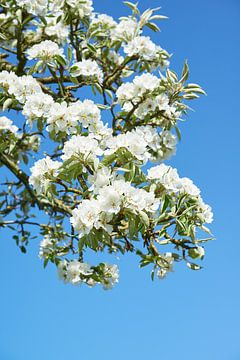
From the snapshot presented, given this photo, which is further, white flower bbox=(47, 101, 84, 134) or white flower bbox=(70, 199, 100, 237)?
white flower bbox=(47, 101, 84, 134)

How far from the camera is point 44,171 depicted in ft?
8.81

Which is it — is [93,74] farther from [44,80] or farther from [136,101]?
[44,80]

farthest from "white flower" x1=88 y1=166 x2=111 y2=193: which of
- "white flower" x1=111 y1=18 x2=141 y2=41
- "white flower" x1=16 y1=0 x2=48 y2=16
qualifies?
"white flower" x1=111 y1=18 x2=141 y2=41

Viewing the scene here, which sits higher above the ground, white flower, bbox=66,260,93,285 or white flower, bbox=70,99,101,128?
white flower, bbox=70,99,101,128

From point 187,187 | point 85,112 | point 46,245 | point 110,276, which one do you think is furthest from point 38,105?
point 46,245

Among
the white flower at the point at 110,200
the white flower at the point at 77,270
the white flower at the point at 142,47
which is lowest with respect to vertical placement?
the white flower at the point at 110,200

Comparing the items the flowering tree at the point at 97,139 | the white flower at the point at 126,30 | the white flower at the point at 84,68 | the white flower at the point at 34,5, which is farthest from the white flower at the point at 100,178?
the white flower at the point at 126,30

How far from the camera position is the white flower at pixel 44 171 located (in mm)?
2669

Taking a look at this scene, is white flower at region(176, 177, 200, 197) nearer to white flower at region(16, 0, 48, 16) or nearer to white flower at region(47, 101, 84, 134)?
white flower at region(47, 101, 84, 134)

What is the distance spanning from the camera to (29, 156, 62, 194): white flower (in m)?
2.67

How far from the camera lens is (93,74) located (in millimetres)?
3689

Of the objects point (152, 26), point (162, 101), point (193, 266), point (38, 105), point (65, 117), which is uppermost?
point (152, 26)

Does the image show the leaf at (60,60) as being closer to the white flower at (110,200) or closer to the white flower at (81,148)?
the white flower at (81,148)

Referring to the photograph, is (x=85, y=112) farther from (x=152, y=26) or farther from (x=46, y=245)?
(x=46, y=245)
